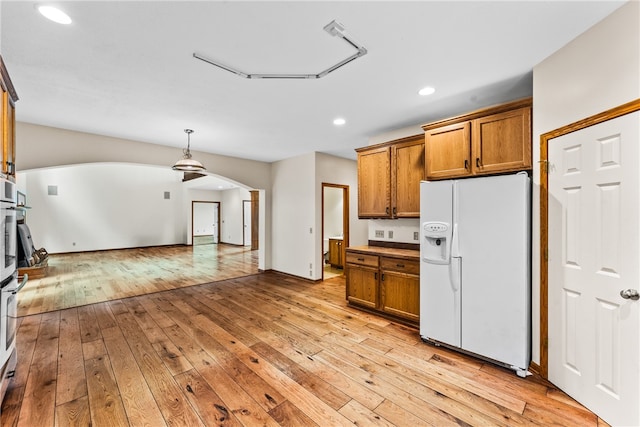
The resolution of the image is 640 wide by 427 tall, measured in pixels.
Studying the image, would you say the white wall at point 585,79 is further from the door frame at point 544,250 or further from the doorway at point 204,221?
Result: the doorway at point 204,221

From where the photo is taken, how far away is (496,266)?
240 cm

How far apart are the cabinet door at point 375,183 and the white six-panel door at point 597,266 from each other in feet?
6.32

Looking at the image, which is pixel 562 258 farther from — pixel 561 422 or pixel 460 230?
pixel 561 422

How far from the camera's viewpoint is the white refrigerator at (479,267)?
2289 mm

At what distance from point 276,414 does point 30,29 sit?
3193mm

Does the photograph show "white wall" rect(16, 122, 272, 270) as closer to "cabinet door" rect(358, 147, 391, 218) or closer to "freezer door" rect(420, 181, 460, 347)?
"cabinet door" rect(358, 147, 391, 218)

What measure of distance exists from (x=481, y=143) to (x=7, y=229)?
416 cm

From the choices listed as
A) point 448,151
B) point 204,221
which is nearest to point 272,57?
point 448,151

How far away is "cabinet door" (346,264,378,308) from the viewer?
3.64m

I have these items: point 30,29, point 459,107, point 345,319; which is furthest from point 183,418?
point 459,107

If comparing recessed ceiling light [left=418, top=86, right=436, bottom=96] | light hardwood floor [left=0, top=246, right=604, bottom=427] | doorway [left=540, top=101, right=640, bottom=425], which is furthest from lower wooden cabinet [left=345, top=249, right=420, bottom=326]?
recessed ceiling light [left=418, top=86, right=436, bottom=96]

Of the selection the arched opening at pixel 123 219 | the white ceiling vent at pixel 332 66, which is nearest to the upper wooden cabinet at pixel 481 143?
the white ceiling vent at pixel 332 66

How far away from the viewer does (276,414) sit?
1817 millimetres

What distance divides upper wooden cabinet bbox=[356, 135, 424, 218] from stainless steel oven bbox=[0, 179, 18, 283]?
3.70 meters
